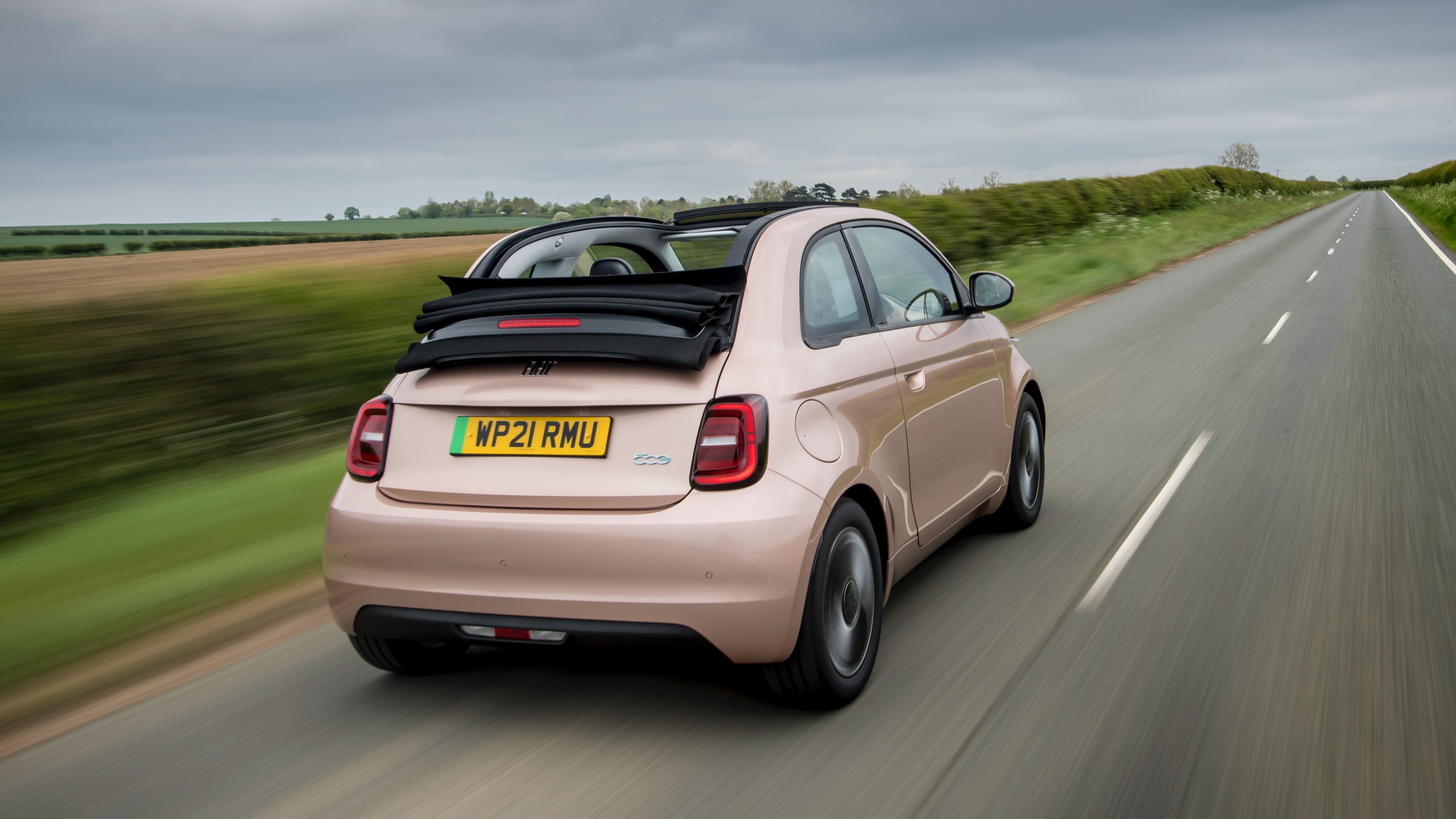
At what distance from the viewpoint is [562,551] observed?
3312 millimetres

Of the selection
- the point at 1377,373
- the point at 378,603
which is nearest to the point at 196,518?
the point at 378,603

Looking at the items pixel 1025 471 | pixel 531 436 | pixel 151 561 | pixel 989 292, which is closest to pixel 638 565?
pixel 531 436

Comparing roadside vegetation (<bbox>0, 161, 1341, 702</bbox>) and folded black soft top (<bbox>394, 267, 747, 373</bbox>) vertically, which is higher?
folded black soft top (<bbox>394, 267, 747, 373</bbox>)

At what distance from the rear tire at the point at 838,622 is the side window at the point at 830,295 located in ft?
2.05

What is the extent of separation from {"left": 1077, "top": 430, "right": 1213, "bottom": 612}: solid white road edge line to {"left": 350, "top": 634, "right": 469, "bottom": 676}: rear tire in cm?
252

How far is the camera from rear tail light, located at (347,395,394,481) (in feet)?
12.3

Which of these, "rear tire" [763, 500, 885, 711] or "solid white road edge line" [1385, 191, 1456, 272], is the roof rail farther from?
"solid white road edge line" [1385, 191, 1456, 272]

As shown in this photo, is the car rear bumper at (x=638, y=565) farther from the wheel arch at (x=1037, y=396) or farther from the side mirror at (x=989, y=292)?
the wheel arch at (x=1037, y=396)

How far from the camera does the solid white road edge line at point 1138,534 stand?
4.73 m

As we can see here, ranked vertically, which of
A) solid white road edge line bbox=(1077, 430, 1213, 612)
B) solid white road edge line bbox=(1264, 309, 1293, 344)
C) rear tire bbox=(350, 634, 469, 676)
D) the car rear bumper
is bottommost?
solid white road edge line bbox=(1264, 309, 1293, 344)

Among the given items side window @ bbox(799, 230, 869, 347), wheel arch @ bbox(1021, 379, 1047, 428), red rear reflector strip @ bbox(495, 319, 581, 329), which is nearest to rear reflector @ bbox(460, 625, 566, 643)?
red rear reflector strip @ bbox(495, 319, 581, 329)

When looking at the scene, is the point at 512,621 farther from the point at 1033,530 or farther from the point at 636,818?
the point at 1033,530

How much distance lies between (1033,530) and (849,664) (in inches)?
94.0

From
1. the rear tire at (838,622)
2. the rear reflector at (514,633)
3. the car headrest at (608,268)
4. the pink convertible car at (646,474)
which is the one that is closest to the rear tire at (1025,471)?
the pink convertible car at (646,474)
